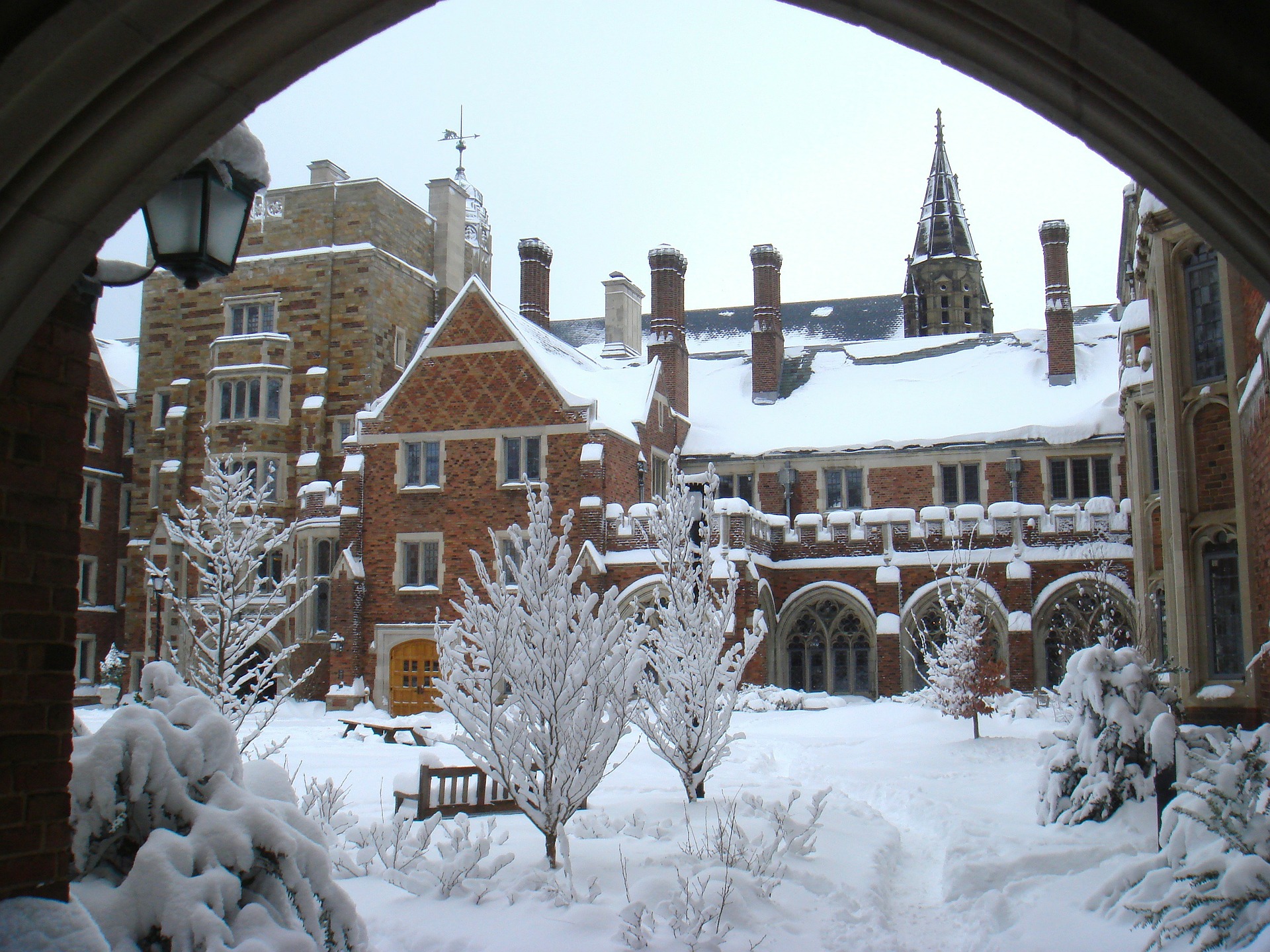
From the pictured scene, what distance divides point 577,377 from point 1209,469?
55.9 feet

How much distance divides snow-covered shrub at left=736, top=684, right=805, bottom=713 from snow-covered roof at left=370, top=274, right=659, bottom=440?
630cm

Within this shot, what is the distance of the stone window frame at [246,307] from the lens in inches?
1184

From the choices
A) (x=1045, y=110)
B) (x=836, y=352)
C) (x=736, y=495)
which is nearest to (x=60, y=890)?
(x=1045, y=110)

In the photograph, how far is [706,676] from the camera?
36.7ft

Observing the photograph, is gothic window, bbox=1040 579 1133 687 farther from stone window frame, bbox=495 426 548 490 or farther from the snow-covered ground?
stone window frame, bbox=495 426 548 490

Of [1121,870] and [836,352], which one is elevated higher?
[836,352]

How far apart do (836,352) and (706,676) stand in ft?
73.0

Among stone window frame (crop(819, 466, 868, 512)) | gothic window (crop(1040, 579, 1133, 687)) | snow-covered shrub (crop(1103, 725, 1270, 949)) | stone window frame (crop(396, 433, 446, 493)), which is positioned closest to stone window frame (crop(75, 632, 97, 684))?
stone window frame (crop(396, 433, 446, 493))

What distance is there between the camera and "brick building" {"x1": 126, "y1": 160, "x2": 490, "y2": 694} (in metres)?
28.9

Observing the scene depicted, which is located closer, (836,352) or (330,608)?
(330,608)

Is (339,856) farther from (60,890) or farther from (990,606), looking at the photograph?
(990,606)

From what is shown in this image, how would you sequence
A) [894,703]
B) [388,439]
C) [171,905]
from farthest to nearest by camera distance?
[388,439] → [894,703] → [171,905]

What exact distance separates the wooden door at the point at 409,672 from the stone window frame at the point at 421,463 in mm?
3323

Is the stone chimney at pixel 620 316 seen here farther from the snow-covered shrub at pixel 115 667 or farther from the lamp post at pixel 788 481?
the snow-covered shrub at pixel 115 667
